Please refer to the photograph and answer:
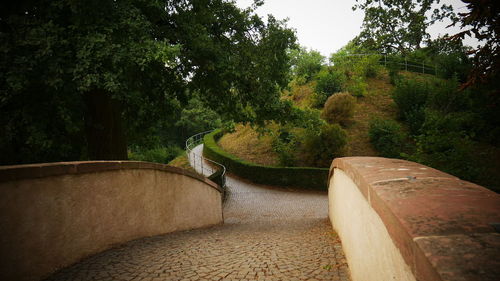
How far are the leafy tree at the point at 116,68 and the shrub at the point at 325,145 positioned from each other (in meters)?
10.7

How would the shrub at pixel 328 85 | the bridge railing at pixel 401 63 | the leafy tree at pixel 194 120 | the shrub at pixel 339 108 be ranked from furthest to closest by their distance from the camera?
the leafy tree at pixel 194 120
the bridge railing at pixel 401 63
the shrub at pixel 328 85
the shrub at pixel 339 108

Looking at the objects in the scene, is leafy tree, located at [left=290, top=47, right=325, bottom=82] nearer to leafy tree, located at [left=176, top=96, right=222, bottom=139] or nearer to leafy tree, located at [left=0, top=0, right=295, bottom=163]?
leafy tree, located at [left=176, top=96, right=222, bottom=139]

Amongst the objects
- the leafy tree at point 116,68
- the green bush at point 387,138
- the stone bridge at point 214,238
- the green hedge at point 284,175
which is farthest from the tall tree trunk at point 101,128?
the green bush at point 387,138

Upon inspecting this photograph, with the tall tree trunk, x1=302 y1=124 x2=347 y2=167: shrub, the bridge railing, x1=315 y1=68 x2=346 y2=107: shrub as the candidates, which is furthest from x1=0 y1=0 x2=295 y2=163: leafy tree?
the bridge railing

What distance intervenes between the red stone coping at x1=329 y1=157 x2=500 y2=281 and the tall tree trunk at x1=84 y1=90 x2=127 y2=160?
666 centimetres

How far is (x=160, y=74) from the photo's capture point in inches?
316

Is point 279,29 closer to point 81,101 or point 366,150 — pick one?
point 81,101

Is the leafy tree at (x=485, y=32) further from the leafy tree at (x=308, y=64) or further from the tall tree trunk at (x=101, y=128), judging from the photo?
the leafy tree at (x=308, y=64)

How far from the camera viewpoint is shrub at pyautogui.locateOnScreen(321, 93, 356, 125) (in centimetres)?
2228

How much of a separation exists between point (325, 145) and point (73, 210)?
1700 centimetres

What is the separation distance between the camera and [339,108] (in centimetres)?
2238

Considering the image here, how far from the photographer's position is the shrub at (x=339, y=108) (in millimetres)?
22281

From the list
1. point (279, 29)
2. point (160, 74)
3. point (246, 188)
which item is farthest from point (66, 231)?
point (246, 188)

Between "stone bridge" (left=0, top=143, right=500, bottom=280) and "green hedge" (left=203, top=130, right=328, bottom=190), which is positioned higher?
"stone bridge" (left=0, top=143, right=500, bottom=280)
